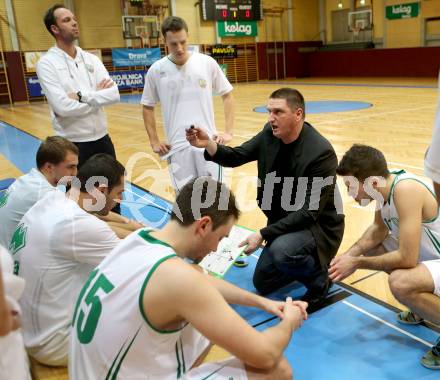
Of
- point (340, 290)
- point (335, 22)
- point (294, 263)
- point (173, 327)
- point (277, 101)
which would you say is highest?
point (335, 22)

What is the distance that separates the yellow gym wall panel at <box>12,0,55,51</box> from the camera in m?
19.3

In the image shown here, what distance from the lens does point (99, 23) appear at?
69.2ft

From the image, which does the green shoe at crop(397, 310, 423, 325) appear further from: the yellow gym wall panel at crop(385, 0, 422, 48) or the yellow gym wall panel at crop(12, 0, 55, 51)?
the yellow gym wall panel at crop(385, 0, 422, 48)

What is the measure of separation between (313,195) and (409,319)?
1.04 m

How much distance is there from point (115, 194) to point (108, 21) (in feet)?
67.2

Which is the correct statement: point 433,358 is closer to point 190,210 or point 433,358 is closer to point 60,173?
point 190,210

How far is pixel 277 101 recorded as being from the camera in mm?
3434

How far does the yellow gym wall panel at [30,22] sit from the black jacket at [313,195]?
19130 millimetres

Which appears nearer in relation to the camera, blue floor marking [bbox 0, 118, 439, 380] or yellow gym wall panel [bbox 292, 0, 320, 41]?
blue floor marking [bbox 0, 118, 439, 380]

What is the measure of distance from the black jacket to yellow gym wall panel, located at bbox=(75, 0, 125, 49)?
19379mm

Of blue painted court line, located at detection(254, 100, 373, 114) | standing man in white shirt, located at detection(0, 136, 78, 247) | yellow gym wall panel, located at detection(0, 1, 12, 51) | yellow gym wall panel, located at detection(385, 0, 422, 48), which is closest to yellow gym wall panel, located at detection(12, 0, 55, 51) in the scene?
yellow gym wall panel, located at detection(0, 1, 12, 51)

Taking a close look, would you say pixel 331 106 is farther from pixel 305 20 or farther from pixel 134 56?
pixel 305 20

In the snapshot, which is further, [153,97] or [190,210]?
[153,97]

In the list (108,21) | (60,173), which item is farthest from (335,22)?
(60,173)
